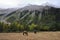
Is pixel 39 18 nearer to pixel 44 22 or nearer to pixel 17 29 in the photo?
A: pixel 44 22

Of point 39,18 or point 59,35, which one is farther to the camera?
point 39,18

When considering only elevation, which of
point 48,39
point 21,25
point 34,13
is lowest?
point 48,39

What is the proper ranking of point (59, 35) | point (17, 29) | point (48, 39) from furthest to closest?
point (17, 29), point (59, 35), point (48, 39)

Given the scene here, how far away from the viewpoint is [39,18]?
4059 millimetres

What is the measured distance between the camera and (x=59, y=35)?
352 cm

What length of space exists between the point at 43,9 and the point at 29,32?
0.77 metres

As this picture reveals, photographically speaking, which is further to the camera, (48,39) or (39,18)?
(39,18)

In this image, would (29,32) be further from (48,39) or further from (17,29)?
(48,39)

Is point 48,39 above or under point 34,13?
under

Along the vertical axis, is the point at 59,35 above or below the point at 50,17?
below

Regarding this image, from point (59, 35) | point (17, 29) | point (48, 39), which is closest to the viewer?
point (48, 39)

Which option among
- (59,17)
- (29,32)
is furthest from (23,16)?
(59,17)

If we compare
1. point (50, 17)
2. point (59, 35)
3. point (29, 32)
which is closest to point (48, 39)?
point (59, 35)

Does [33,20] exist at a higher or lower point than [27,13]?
lower
